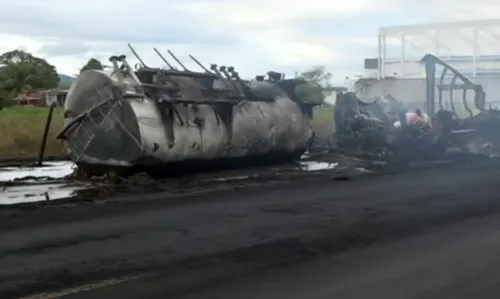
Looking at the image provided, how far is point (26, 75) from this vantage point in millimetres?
48719

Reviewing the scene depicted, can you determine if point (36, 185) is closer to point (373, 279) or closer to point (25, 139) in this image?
point (373, 279)

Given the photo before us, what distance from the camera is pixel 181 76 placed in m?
16.4

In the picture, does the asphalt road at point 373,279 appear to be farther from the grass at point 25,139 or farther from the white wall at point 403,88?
the white wall at point 403,88

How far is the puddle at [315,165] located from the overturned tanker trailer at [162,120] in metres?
1.15

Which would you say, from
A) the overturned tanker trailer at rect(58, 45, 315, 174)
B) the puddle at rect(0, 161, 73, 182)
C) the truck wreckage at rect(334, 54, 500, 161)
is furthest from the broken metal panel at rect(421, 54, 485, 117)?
the puddle at rect(0, 161, 73, 182)

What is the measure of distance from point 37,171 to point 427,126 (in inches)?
437

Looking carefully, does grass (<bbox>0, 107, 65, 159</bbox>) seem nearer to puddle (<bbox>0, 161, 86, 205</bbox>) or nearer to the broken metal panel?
puddle (<bbox>0, 161, 86, 205</bbox>)

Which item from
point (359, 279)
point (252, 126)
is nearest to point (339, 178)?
point (252, 126)

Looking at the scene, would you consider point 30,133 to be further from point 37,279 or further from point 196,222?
point 37,279

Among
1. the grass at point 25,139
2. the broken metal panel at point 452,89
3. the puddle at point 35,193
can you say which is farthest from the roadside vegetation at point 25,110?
the broken metal panel at point 452,89

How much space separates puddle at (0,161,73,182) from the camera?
15.2 metres

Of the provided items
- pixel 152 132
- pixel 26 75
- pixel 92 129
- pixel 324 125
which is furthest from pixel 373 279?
→ pixel 26 75

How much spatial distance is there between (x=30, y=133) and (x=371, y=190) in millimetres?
13293

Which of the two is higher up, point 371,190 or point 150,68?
point 150,68
